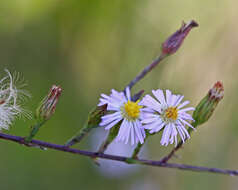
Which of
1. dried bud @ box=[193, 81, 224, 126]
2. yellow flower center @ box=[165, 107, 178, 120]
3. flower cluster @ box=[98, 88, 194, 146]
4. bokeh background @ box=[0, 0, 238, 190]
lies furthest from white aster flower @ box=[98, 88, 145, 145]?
bokeh background @ box=[0, 0, 238, 190]

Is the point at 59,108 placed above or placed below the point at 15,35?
below

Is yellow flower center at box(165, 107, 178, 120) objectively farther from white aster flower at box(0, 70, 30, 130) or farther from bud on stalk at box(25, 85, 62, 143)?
white aster flower at box(0, 70, 30, 130)

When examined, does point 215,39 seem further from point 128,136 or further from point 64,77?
point 128,136

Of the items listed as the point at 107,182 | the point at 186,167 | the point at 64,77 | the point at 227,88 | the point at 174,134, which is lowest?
the point at 107,182

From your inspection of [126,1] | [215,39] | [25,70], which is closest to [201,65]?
[215,39]

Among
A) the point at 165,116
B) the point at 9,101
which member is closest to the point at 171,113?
the point at 165,116

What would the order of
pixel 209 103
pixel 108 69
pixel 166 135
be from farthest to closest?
pixel 108 69
pixel 209 103
pixel 166 135

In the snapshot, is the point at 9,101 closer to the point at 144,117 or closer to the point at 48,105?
the point at 48,105
